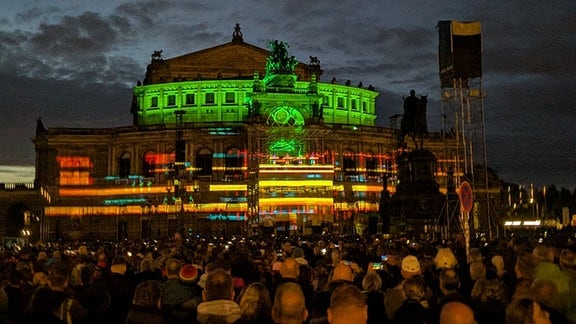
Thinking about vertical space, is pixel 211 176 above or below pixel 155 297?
above

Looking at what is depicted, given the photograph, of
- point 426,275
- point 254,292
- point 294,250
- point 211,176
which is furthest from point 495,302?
point 211,176

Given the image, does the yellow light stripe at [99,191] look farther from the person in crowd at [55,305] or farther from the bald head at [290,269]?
the person in crowd at [55,305]

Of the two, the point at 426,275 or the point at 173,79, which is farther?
the point at 173,79

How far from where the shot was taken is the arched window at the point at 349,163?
3932 inches

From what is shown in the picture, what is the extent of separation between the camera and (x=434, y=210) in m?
39.8

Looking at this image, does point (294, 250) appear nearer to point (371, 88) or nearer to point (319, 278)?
point (319, 278)

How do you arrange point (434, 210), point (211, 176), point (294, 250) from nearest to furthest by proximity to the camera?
point (294, 250)
point (434, 210)
point (211, 176)

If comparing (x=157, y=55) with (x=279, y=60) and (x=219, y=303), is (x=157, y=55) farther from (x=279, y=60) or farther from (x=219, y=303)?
(x=219, y=303)

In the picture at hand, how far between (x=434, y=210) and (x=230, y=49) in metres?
78.4

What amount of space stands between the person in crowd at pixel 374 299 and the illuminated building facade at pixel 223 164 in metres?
71.2

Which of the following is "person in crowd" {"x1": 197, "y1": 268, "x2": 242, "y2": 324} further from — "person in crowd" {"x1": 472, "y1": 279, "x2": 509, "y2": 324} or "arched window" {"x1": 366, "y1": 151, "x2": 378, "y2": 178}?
"arched window" {"x1": 366, "y1": 151, "x2": 378, "y2": 178}

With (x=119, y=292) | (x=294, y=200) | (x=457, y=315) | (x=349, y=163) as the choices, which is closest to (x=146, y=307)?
(x=457, y=315)

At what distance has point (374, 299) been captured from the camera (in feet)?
35.9

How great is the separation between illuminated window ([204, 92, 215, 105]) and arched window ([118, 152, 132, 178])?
1417 cm
